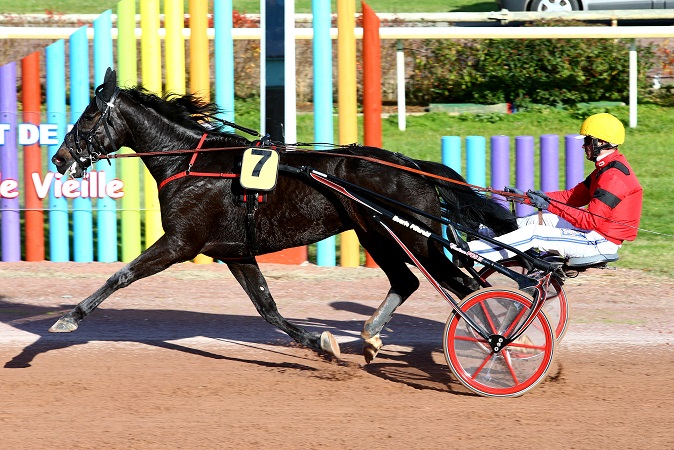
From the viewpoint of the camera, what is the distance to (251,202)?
6043mm

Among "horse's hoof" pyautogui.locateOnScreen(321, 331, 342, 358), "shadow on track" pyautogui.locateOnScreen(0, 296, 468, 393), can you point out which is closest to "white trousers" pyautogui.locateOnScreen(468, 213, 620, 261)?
"shadow on track" pyautogui.locateOnScreen(0, 296, 468, 393)

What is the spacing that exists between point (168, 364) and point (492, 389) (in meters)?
2.10

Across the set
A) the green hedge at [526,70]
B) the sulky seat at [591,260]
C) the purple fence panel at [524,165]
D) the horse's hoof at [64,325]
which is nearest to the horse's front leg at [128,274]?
the horse's hoof at [64,325]

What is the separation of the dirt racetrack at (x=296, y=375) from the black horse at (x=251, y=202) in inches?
16.6

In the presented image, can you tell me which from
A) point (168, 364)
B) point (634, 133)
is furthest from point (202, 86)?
point (634, 133)

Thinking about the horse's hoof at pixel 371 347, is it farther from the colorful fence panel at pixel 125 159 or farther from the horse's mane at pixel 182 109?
the colorful fence panel at pixel 125 159

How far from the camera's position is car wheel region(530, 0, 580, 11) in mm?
16330

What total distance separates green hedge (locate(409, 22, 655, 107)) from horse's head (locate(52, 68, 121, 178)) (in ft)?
28.4

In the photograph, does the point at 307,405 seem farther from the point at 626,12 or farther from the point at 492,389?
the point at 626,12

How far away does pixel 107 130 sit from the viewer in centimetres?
628

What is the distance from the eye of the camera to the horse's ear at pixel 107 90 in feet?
20.3

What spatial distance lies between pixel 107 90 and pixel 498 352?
2912 millimetres

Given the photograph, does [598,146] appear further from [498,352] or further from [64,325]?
[64,325]

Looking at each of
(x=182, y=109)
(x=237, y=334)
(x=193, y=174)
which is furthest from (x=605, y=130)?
(x=237, y=334)
